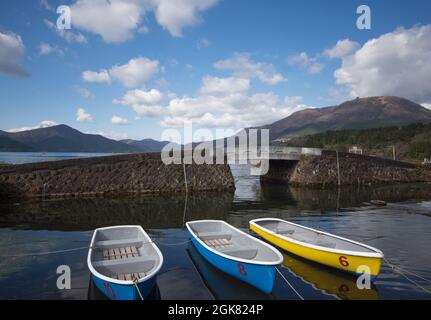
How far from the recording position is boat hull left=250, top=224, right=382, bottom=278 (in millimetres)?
10727

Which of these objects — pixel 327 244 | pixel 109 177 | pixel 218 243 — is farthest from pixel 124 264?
pixel 109 177

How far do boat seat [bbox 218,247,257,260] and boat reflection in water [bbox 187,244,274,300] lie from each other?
89cm

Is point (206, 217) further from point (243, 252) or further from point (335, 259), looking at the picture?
point (335, 259)

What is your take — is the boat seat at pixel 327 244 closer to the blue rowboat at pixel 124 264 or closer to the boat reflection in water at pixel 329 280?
the boat reflection in water at pixel 329 280

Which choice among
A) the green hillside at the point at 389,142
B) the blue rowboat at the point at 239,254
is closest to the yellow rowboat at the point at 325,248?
the blue rowboat at the point at 239,254

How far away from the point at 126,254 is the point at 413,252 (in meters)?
13.7

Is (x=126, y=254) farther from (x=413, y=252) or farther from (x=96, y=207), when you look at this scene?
(x=96, y=207)

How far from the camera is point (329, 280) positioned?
11.4 m

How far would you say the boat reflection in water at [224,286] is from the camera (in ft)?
32.8

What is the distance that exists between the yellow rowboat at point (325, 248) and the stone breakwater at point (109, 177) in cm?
2003

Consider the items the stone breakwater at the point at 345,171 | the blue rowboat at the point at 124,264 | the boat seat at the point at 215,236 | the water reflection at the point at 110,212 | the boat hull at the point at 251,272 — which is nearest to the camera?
the blue rowboat at the point at 124,264

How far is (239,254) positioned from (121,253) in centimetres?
480

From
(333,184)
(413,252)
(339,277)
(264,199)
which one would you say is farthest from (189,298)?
(333,184)

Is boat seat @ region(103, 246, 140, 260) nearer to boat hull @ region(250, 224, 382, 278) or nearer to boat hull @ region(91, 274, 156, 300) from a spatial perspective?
boat hull @ region(91, 274, 156, 300)
